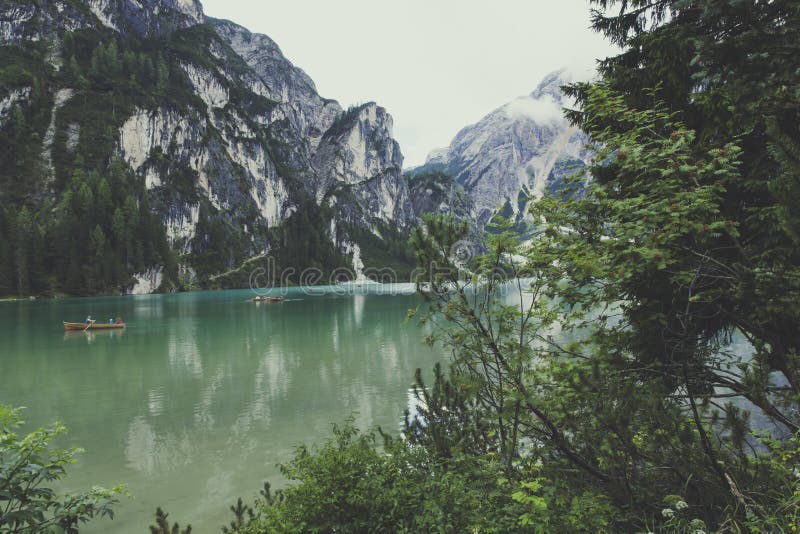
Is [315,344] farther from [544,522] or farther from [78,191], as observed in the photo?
[78,191]

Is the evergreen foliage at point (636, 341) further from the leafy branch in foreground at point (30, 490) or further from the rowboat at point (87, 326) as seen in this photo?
the rowboat at point (87, 326)

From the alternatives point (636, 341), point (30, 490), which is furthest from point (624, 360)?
point (30, 490)

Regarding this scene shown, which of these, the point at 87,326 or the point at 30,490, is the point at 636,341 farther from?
the point at 87,326

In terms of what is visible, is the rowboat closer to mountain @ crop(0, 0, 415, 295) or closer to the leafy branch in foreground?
the leafy branch in foreground

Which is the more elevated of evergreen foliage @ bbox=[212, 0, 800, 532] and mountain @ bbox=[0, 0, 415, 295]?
mountain @ bbox=[0, 0, 415, 295]

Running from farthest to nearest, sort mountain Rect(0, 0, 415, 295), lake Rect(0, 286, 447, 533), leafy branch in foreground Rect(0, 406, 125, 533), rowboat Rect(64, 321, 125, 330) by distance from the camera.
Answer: mountain Rect(0, 0, 415, 295), rowboat Rect(64, 321, 125, 330), lake Rect(0, 286, 447, 533), leafy branch in foreground Rect(0, 406, 125, 533)

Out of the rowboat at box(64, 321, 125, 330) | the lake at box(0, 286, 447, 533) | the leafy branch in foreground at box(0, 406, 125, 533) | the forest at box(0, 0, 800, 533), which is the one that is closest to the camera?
the forest at box(0, 0, 800, 533)

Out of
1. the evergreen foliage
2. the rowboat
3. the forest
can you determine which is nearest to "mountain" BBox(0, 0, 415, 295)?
the rowboat

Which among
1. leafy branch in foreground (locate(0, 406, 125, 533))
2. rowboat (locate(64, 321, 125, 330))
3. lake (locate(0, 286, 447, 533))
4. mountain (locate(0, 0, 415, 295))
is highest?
mountain (locate(0, 0, 415, 295))

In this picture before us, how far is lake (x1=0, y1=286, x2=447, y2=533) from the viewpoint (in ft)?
36.3

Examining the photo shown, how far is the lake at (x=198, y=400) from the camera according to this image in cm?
1108

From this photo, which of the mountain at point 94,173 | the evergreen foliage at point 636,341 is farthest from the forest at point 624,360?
the mountain at point 94,173

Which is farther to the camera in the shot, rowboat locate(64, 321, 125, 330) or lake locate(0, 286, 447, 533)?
rowboat locate(64, 321, 125, 330)

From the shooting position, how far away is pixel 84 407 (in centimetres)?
1814
